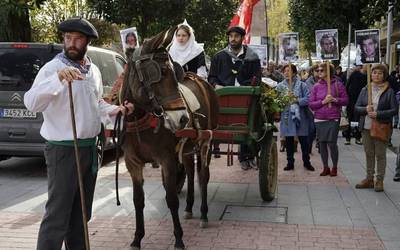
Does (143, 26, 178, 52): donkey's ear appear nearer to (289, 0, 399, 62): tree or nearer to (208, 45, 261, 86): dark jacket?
(208, 45, 261, 86): dark jacket

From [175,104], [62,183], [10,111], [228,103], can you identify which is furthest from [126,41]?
[62,183]

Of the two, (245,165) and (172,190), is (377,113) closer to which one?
(245,165)

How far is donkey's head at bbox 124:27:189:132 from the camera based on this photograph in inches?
169

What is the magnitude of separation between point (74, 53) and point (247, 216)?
130 inches

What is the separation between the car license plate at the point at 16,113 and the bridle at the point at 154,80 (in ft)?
14.5

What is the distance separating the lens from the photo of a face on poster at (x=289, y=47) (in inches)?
456

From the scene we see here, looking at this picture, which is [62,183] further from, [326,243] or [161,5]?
[161,5]

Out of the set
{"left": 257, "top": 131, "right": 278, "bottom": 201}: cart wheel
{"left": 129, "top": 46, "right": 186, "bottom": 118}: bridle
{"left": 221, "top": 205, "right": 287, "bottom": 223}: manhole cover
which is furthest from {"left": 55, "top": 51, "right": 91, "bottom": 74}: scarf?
{"left": 257, "top": 131, "right": 278, "bottom": 201}: cart wheel

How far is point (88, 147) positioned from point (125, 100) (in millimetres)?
828

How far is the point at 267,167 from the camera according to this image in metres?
6.67

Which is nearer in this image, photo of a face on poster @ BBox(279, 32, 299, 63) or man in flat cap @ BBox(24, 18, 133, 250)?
man in flat cap @ BBox(24, 18, 133, 250)

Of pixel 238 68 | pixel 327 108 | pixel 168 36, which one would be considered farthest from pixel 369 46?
pixel 168 36

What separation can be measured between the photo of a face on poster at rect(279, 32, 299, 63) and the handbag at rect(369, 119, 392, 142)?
440cm

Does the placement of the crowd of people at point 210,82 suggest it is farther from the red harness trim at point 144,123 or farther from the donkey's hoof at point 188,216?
the donkey's hoof at point 188,216
